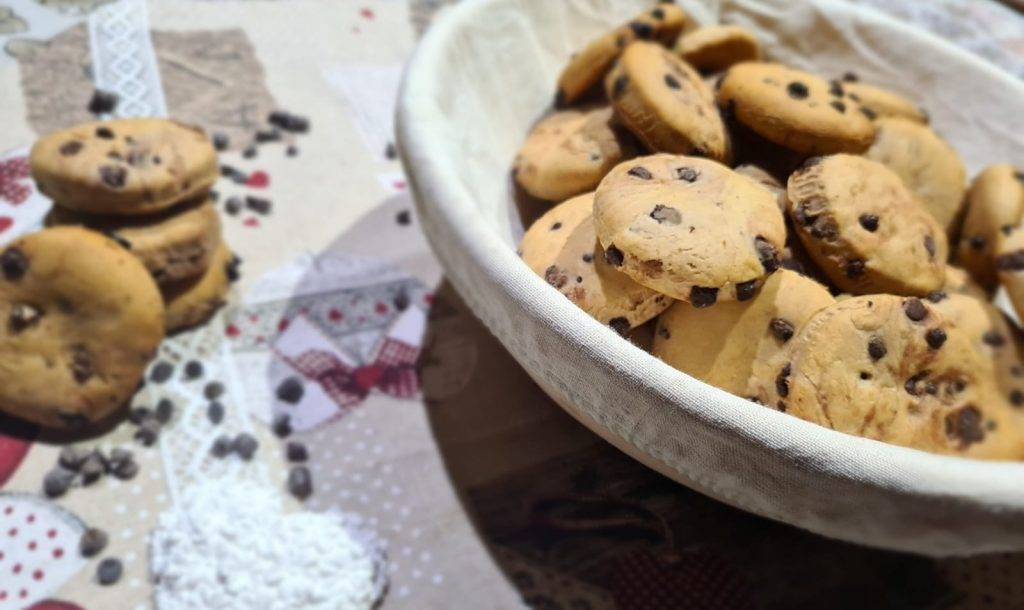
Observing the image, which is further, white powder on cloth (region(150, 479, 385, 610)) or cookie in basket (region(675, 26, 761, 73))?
cookie in basket (region(675, 26, 761, 73))

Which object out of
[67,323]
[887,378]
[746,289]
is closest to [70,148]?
[67,323]

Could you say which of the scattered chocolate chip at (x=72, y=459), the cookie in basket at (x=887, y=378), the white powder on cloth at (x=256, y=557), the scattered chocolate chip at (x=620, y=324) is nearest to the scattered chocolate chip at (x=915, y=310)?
the cookie in basket at (x=887, y=378)

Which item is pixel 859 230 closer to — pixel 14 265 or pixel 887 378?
pixel 887 378

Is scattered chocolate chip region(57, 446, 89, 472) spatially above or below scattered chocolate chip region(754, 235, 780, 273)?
below

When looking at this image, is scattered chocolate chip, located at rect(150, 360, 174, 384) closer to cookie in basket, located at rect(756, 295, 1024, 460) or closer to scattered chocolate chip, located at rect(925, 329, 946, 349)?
cookie in basket, located at rect(756, 295, 1024, 460)

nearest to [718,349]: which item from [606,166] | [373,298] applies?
[606,166]

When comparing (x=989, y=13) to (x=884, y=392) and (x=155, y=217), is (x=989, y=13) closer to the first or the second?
(x=884, y=392)

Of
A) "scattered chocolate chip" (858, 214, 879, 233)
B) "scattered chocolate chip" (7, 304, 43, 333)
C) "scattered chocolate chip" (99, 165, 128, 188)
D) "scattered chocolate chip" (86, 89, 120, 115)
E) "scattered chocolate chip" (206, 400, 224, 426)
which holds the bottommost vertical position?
"scattered chocolate chip" (206, 400, 224, 426)

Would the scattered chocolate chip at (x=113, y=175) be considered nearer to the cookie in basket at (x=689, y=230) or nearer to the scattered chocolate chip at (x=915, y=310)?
the cookie in basket at (x=689, y=230)

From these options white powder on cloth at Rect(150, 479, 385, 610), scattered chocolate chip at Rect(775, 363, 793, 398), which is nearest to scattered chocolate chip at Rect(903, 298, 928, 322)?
scattered chocolate chip at Rect(775, 363, 793, 398)
